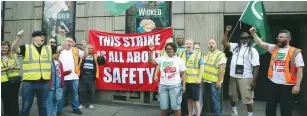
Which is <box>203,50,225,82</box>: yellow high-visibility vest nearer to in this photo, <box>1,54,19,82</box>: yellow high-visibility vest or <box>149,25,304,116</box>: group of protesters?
<box>149,25,304,116</box>: group of protesters

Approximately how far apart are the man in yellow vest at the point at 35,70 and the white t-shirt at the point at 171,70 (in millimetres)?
2191

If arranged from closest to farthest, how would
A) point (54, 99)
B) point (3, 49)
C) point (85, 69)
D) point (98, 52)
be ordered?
point (3, 49) < point (54, 99) < point (85, 69) < point (98, 52)

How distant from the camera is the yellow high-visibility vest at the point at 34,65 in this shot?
210 inches

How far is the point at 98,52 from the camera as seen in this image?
774 centimetres

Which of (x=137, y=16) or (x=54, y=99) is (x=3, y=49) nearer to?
(x=54, y=99)

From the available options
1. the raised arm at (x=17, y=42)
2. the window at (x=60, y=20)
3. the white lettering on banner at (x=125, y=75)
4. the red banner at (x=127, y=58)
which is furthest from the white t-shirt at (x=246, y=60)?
the window at (x=60, y=20)

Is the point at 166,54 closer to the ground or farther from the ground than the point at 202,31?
closer to the ground

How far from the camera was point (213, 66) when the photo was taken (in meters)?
6.24

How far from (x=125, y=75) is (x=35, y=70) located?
2709 millimetres

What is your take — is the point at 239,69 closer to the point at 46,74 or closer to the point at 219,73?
the point at 219,73

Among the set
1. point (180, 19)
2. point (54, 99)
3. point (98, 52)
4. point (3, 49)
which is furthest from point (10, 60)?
point (180, 19)

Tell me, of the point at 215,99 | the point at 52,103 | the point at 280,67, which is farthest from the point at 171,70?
the point at 52,103

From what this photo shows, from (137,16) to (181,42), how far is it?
6.72 ft

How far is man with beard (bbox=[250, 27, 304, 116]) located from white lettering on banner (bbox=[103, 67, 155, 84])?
3.21 meters
